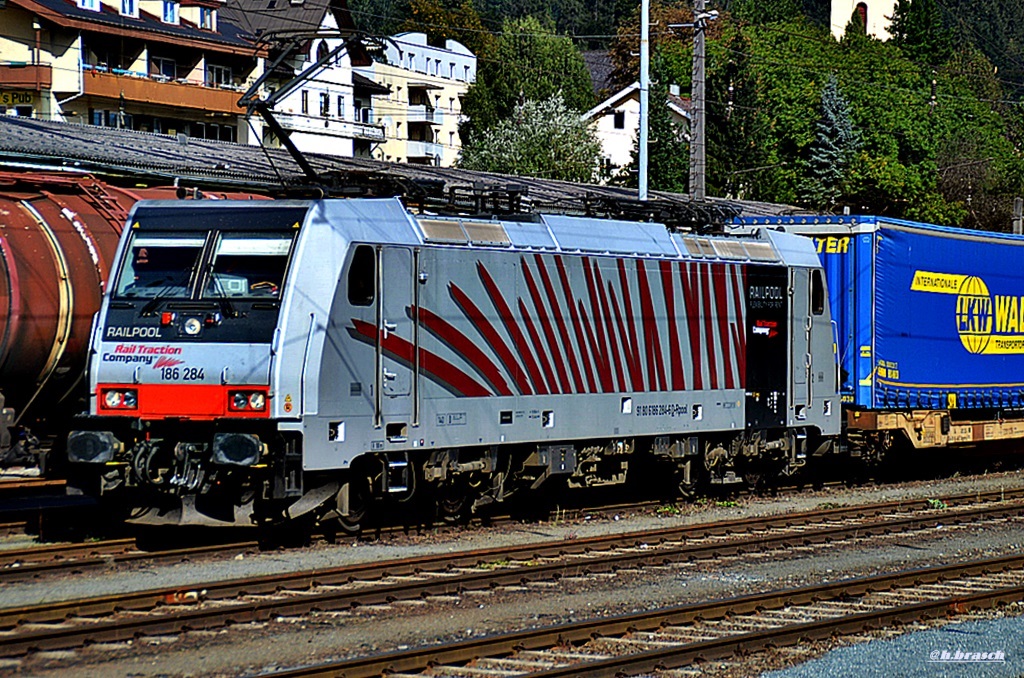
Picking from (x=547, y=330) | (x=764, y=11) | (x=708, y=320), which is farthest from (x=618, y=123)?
(x=547, y=330)

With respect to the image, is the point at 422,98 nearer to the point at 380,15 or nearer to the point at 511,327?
the point at 380,15

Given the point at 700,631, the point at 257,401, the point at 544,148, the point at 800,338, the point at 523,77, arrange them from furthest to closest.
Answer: the point at 523,77
the point at 544,148
the point at 800,338
the point at 257,401
the point at 700,631

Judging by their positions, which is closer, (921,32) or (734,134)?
(734,134)

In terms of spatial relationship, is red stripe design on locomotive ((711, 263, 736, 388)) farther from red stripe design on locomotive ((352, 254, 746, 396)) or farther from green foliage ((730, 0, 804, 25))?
green foliage ((730, 0, 804, 25))

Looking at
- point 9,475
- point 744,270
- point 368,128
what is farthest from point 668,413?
point 368,128

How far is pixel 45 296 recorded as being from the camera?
15.0m

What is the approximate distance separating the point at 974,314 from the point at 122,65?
1515 inches

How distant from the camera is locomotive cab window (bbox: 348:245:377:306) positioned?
14.2 meters

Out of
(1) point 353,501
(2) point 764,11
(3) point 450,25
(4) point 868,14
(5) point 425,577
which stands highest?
(4) point 868,14

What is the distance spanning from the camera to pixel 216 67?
58.9 meters

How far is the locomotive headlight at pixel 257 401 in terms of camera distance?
13516mm

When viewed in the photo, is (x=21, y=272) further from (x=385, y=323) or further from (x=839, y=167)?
(x=839, y=167)

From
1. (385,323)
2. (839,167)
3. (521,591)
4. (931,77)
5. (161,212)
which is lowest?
(521,591)

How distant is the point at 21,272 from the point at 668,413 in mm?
8102
